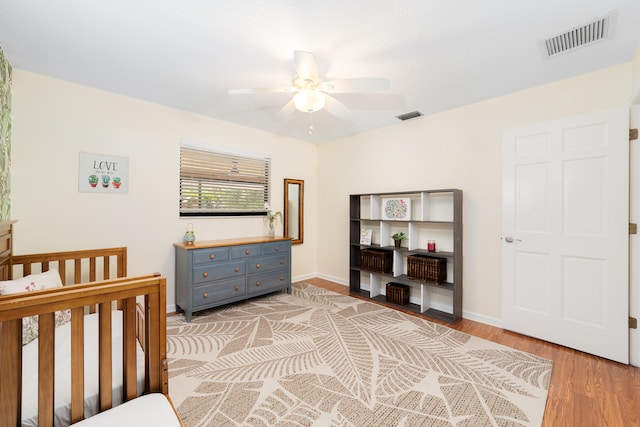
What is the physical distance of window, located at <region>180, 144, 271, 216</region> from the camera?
3.43 meters

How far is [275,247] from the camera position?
372 cm

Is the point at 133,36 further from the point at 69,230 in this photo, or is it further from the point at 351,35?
the point at 69,230

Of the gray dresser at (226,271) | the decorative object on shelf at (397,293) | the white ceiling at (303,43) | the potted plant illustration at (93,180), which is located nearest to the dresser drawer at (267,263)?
the gray dresser at (226,271)

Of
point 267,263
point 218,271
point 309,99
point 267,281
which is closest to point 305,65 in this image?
point 309,99

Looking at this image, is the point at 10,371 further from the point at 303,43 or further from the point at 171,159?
the point at 171,159

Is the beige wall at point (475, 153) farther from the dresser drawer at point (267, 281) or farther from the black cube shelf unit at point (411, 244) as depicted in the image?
the dresser drawer at point (267, 281)

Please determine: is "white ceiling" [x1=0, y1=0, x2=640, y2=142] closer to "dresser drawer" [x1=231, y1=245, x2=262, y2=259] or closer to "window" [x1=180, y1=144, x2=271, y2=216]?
"window" [x1=180, y1=144, x2=271, y2=216]

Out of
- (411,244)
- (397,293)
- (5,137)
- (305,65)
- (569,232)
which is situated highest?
(305,65)

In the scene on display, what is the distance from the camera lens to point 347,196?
4.35 meters

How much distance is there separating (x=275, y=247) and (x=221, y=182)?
1.17 meters

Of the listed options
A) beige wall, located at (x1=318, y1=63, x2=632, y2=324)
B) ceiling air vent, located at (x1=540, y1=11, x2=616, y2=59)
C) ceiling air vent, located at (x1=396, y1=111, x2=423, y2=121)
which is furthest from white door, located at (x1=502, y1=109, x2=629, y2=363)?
ceiling air vent, located at (x1=396, y1=111, x2=423, y2=121)

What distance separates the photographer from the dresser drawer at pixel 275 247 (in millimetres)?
3602

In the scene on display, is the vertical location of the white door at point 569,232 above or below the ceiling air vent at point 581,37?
below

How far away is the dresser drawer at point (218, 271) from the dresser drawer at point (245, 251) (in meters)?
0.08
